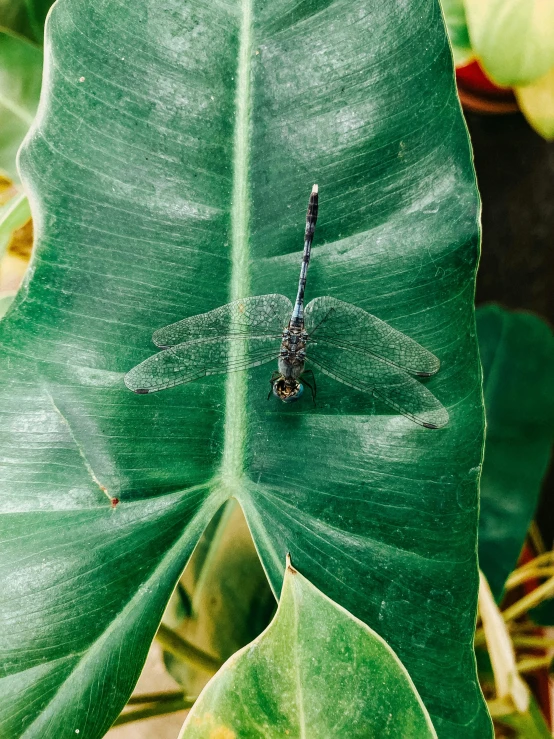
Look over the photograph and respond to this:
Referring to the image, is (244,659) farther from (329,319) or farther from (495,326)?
(495,326)

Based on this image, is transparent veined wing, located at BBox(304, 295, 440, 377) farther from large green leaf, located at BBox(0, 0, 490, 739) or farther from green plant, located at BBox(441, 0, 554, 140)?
green plant, located at BBox(441, 0, 554, 140)

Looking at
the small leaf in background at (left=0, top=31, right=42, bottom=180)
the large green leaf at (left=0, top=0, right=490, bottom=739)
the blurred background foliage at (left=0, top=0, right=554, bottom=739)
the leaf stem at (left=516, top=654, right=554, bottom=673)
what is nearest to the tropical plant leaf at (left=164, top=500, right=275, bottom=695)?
the blurred background foliage at (left=0, top=0, right=554, bottom=739)

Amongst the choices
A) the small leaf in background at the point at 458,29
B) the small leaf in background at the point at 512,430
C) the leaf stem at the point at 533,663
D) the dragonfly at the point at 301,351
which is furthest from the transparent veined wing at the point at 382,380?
the leaf stem at the point at 533,663

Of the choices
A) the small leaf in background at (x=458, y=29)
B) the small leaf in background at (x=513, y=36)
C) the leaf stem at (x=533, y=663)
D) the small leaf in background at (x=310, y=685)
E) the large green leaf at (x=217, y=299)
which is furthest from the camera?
the leaf stem at (x=533, y=663)

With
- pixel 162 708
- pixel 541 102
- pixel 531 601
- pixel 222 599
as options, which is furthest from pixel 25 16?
pixel 531 601

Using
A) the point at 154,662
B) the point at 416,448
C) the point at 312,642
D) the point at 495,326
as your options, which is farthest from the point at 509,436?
the point at 154,662

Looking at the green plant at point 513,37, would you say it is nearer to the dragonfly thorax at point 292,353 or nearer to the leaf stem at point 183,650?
the dragonfly thorax at point 292,353
